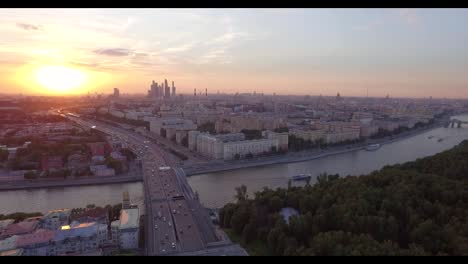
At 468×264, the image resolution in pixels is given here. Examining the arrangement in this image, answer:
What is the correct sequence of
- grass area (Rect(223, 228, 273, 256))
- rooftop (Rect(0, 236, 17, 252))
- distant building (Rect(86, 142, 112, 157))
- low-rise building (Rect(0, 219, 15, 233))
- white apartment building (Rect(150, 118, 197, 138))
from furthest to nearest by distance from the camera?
white apartment building (Rect(150, 118, 197, 138)) < distant building (Rect(86, 142, 112, 157)) < low-rise building (Rect(0, 219, 15, 233)) < grass area (Rect(223, 228, 273, 256)) < rooftop (Rect(0, 236, 17, 252))

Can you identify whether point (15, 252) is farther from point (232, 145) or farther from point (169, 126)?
point (169, 126)

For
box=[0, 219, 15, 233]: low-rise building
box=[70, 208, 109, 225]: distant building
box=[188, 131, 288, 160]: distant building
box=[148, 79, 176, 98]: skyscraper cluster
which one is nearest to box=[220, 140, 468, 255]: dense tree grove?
box=[70, 208, 109, 225]: distant building

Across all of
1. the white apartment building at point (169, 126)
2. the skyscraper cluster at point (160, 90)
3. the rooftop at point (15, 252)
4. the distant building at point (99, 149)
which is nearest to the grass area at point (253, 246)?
the rooftop at point (15, 252)

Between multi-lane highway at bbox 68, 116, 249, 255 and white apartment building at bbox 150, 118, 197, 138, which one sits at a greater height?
white apartment building at bbox 150, 118, 197, 138

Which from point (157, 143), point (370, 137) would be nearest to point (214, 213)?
point (157, 143)

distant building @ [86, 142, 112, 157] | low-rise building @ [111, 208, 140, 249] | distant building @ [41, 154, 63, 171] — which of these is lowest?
low-rise building @ [111, 208, 140, 249]

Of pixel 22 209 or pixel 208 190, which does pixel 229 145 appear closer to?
pixel 208 190

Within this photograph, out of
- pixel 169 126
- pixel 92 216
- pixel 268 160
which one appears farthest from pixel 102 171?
pixel 169 126

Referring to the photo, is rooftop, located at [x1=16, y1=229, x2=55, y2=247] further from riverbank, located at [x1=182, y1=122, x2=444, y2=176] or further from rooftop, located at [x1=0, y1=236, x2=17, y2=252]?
riverbank, located at [x1=182, y1=122, x2=444, y2=176]
